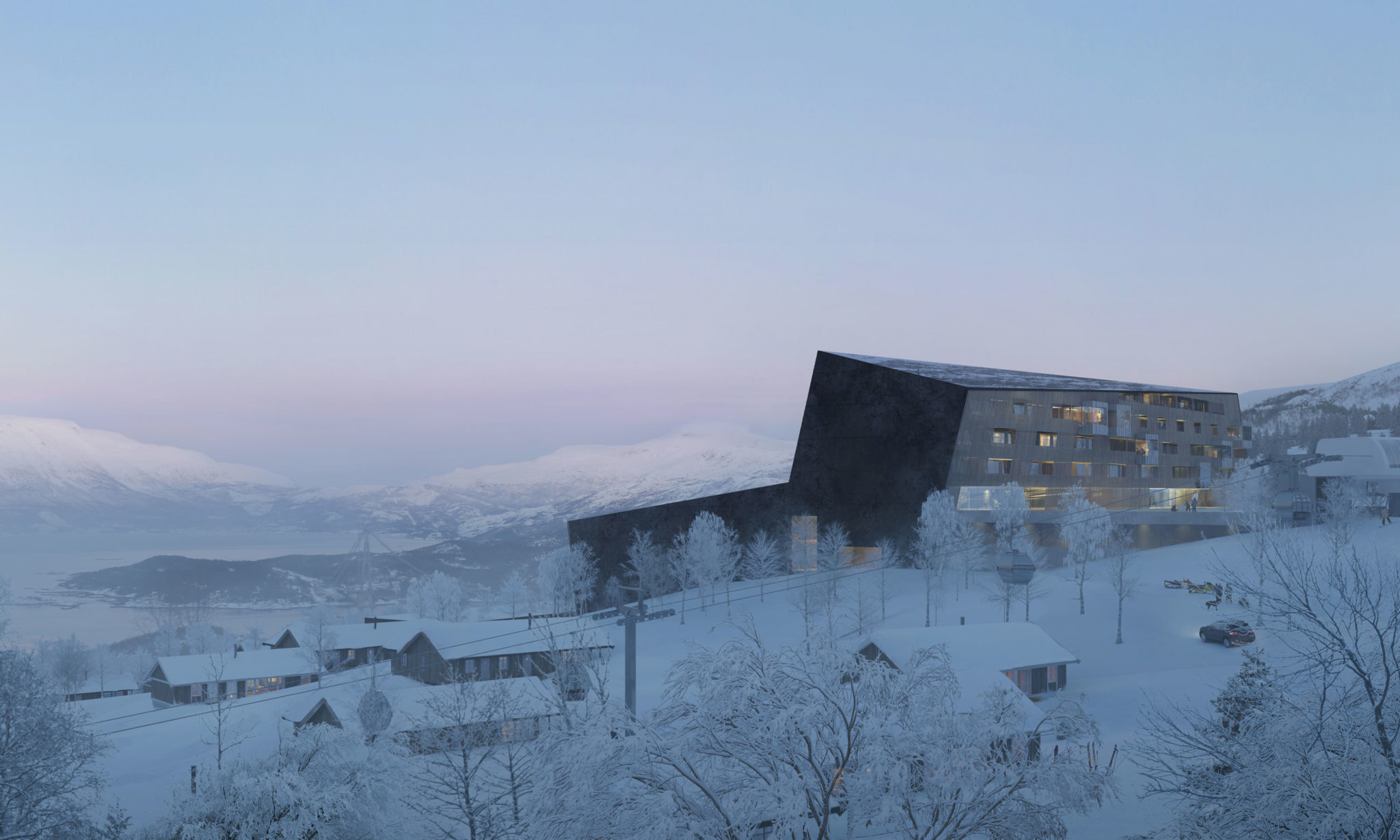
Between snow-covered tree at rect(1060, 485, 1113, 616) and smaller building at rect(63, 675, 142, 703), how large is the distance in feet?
273

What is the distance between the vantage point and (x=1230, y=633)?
164 ft

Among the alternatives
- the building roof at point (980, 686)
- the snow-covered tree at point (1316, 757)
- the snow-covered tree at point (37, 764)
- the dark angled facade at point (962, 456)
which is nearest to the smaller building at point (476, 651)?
the snow-covered tree at point (37, 764)

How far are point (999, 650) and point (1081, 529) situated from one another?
30.7 meters

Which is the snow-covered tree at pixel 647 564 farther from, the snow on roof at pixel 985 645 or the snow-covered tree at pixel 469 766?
the snow on roof at pixel 985 645

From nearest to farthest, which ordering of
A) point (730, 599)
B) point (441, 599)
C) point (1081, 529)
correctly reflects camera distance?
point (1081, 529)
point (730, 599)
point (441, 599)

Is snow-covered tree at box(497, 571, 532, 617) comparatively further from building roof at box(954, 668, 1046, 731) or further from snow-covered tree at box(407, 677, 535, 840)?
building roof at box(954, 668, 1046, 731)

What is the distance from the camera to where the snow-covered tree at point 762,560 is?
254 ft

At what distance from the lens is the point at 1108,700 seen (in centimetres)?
4406

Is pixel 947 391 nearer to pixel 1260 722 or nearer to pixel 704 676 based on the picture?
pixel 1260 722

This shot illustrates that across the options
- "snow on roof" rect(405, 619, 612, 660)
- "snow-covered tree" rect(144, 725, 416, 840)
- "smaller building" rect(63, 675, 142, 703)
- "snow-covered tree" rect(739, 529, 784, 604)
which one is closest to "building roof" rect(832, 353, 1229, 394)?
"snow-covered tree" rect(739, 529, 784, 604)

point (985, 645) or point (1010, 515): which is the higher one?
point (1010, 515)

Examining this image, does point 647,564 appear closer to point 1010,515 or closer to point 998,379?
point 1010,515

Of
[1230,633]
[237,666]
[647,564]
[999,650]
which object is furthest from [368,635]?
[1230,633]

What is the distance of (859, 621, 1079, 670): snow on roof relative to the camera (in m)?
42.4
